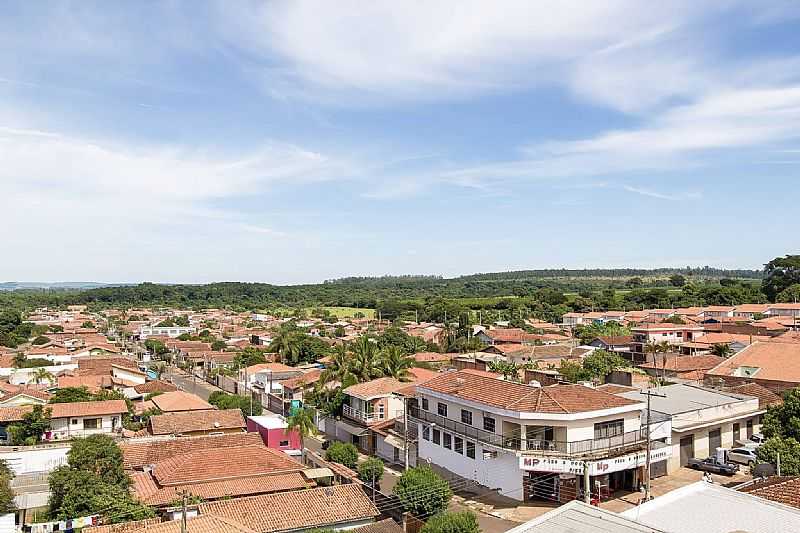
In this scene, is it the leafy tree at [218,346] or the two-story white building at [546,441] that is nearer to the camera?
the two-story white building at [546,441]

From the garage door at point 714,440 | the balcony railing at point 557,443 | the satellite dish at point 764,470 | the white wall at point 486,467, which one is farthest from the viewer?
the garage door at point 714,440

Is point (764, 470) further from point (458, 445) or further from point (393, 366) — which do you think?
point (393, 366)

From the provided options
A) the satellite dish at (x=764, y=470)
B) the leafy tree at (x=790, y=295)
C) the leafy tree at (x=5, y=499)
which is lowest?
the leafy tree at (x=5, y=499)

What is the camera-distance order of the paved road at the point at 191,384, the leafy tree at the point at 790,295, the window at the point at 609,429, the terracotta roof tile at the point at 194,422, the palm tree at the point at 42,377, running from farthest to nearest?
Result: the leafy tree at the point at 790,295 < the paved road at the point at 191,384 < the palm tree at the point at 42,377 < the terracotta roof tile at the point at 194,422 < the window at the point at 609,429

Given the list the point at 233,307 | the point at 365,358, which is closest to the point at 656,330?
the point at 365,358

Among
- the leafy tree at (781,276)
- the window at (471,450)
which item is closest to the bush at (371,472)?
the window at (471,450)

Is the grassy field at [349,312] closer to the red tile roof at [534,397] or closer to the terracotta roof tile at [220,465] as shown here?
the terracotta roof tile at [220,465]
